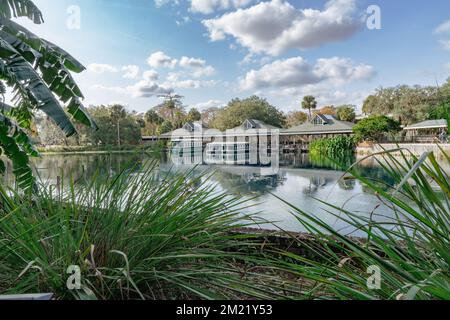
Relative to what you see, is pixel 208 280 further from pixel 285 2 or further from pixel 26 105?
pixel 285 2

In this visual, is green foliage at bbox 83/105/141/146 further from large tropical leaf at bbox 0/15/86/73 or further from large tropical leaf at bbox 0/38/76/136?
large tropical leaf at bbox 0/38/76/136

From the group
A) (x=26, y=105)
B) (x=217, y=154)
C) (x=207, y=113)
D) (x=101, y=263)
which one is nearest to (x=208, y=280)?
(x=101, y=263)

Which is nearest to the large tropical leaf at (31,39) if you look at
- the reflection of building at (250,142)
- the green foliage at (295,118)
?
the reflection of building at (250,142)

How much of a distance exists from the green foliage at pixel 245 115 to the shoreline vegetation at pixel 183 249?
2451 centimetres

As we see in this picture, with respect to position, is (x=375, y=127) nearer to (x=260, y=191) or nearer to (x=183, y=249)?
(x=260, y=191)

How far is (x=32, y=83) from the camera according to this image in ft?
6.85

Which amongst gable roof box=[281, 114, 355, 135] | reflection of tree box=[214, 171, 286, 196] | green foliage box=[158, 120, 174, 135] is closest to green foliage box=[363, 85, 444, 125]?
gable roof box=[281, 114, 355, 135]

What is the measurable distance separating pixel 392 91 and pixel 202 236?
32.3 meters

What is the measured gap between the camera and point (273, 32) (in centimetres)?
517

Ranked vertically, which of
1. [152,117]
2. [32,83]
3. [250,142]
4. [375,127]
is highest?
[152,117]

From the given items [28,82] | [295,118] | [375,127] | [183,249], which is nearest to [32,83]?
[28,82]

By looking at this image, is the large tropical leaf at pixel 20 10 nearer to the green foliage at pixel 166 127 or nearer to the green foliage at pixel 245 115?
the green foliage at pixel 166 127

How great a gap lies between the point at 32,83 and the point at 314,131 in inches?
821

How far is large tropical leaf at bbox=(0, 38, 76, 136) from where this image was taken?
2053 mm
